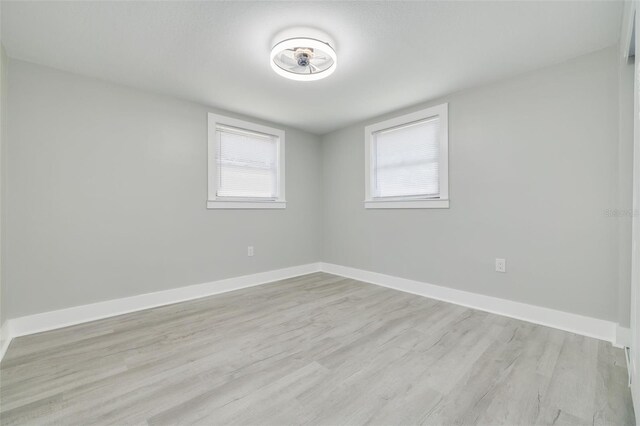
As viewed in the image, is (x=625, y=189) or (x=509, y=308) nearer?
(x=625, y=189)

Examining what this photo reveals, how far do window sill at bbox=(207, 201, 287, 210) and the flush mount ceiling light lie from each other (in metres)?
1.77

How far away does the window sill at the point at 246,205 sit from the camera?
3289 millimetres

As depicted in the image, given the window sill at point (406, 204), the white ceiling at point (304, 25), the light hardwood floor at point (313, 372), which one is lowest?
the light hardwood floor at point (313, 372)

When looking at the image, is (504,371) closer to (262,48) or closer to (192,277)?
(262,48)

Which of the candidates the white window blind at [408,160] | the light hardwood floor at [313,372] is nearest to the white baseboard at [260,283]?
the light hardwood floor at [313,372]

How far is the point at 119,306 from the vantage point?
2.62 m

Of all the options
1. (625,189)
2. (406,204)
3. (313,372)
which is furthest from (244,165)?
(625,189)

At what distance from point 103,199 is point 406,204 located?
323 cm

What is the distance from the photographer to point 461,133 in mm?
2865

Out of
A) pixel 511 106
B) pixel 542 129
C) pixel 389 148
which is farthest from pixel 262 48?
pixel 542 129

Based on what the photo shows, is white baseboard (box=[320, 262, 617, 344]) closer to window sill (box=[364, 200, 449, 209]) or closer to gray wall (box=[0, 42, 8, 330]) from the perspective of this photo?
window sill (box=[364, 200, 449, 209])

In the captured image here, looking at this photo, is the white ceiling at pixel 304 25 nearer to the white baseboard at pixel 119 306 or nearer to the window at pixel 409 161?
the window at pixel 409 161

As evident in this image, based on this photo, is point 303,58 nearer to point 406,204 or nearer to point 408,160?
point 408,160

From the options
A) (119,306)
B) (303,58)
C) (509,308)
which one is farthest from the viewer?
(119,306)
